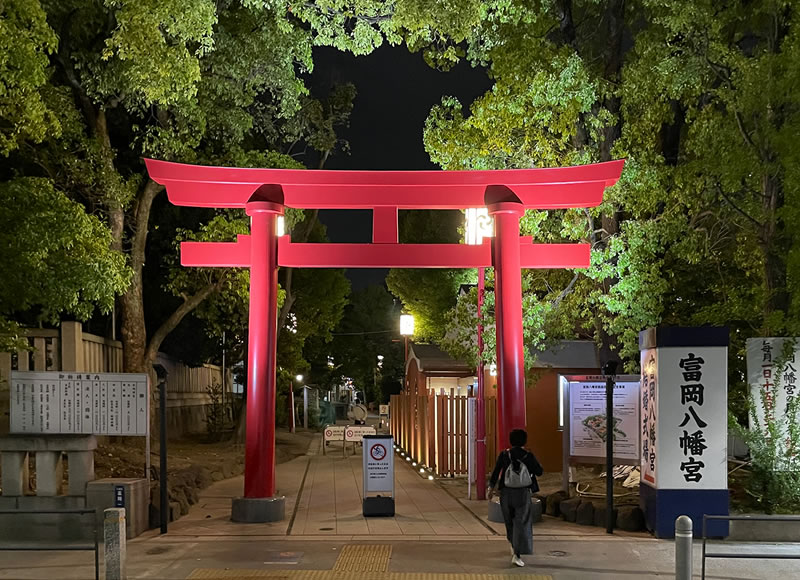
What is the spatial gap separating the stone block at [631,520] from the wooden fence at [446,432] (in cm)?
558

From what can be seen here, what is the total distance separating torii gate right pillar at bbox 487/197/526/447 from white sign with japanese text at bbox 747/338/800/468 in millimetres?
3281

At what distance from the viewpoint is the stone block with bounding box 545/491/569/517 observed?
13404 millimetres

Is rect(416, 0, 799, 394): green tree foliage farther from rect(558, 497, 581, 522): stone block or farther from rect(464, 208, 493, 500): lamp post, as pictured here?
rect(558, 497, 581, 522): stone block

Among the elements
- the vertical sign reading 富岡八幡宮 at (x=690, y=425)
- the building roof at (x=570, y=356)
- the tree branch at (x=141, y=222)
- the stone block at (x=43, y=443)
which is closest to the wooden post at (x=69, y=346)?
the tree branch at (x=141, y=222)

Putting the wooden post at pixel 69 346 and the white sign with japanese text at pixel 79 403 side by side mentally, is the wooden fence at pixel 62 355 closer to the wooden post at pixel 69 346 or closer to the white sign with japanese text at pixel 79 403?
the wooden post at pixel 69 346

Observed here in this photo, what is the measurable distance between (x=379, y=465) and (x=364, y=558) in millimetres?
3231

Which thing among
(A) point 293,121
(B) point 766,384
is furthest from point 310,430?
(B) point 766,384

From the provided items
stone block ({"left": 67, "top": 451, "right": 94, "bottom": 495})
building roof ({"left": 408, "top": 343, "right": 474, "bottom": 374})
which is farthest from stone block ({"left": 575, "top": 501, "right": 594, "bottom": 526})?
building roof ({"left": 408, "top": 343, "right": 474, "bottom": 374})

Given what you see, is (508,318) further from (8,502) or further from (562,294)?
(8,502)

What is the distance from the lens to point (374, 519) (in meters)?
13.5

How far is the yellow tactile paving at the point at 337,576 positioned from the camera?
9.33 meters

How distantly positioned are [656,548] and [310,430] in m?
32.7

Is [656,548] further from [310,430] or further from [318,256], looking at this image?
[310,430]

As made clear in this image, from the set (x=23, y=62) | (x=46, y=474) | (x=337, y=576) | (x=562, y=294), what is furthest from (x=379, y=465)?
(x=23, y=62)
